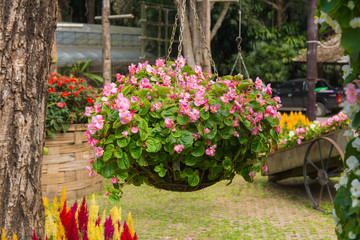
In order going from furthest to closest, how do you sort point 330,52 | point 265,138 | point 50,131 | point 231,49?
point 231,49
point 330,52
point 50,131
point 265,138

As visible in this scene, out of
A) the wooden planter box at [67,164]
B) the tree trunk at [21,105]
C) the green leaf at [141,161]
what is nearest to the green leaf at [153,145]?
the green leaf at [141,161]

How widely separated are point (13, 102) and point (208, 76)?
4.07 feet

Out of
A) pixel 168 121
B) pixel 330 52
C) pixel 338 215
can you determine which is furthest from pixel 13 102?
pixel 330 52

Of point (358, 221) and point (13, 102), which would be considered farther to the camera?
point (13, 102)

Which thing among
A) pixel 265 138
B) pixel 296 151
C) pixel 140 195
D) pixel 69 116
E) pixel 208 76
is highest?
pixel 208 76

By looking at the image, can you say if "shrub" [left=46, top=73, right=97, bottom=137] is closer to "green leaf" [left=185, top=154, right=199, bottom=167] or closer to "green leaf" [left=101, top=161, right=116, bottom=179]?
"green leaf" [left=101, top=161, right=116, bottom=179]

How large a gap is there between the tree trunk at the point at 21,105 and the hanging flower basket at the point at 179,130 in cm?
51

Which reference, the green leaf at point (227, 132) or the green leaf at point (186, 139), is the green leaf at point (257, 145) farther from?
the green leaf at point (186, 139)

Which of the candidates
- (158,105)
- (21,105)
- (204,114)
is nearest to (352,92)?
(204,114)

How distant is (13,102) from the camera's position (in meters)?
3.27

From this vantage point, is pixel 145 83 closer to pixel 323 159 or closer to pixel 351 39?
pixel 351 39

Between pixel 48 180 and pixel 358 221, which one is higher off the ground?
pixel 358 221

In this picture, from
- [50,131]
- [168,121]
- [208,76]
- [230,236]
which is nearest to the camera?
[168,121]

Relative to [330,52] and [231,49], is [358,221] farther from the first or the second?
[231,49]
